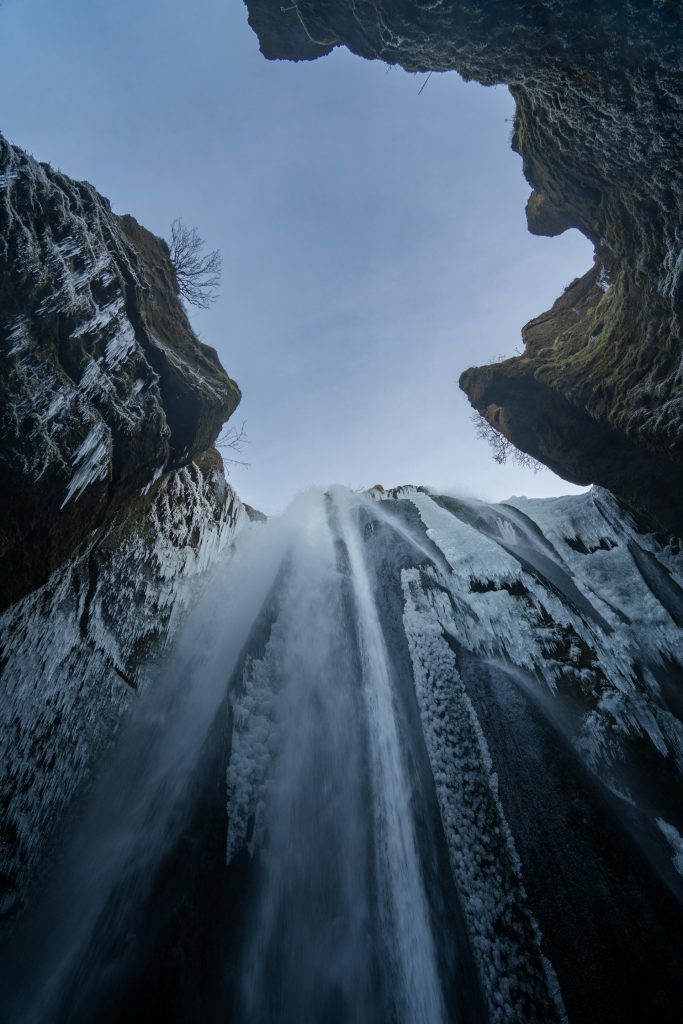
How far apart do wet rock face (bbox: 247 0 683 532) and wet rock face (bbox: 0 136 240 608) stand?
545cm

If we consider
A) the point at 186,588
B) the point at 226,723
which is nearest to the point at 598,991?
the point at 226,723

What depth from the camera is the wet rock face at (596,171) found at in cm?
473

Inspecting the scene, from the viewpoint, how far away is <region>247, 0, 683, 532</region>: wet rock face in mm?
4734

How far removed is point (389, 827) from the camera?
4691 mm

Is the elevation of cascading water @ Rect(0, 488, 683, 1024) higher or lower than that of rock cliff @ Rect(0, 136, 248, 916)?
lower

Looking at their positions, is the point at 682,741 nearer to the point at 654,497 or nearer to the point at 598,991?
the point at 598,991

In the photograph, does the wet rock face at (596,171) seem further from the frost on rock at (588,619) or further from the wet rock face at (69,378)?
the wet rock face at (69,378)

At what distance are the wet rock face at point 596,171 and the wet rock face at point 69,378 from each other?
545cm

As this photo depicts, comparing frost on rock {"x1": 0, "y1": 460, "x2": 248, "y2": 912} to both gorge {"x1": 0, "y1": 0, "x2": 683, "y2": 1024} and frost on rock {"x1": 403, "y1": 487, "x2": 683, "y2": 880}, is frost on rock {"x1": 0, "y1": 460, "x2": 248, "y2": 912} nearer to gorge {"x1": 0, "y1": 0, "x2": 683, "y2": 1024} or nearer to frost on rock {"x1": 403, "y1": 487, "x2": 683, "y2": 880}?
gorge {"x1": 0, "y1": 0, "x2": 683, "y2": 1024}

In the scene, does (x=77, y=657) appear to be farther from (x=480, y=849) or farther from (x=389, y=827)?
(x=480, y=849)

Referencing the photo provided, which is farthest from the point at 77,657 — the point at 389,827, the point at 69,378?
the point at 389,827

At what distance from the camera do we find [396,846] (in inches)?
178

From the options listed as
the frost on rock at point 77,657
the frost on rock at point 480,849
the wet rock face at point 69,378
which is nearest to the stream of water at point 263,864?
the frost on rock at point 480,849

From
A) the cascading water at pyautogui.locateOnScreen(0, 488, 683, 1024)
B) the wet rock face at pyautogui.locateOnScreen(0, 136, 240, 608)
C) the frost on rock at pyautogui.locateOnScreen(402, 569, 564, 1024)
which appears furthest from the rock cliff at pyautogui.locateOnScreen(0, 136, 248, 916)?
the frost on rock at pyautogui.locateOnScreen(402, 569, 564, 1024)
